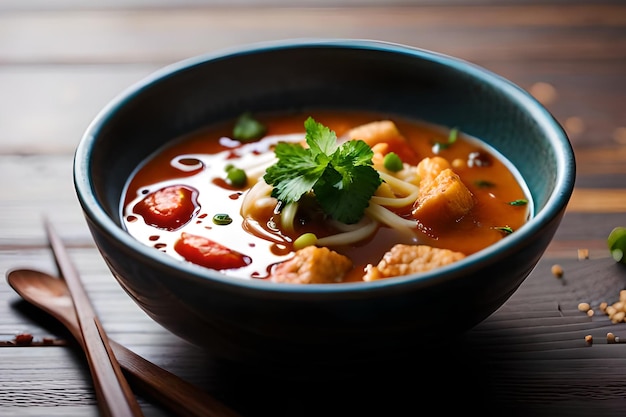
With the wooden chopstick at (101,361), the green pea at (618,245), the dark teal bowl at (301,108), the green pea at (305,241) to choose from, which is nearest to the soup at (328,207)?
the green pea at (305,241)

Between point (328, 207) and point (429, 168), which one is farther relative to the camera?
point (429, 168)

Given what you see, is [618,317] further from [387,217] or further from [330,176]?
[330,176]

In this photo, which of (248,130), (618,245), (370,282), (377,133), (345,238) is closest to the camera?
(370,282)

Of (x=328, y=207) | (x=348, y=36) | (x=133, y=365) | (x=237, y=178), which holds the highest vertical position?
(x=348, y=36)

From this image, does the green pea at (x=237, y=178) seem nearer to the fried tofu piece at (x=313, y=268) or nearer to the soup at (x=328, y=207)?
the soup at (x=328, y=207)

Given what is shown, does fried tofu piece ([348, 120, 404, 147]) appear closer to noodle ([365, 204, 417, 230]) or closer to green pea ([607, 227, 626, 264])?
noodle ([365, 204, 417, 230])

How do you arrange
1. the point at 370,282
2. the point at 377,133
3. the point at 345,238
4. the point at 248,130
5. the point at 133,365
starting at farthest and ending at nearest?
the point at 248,130, the point at 377,133, the point at 345,238, the point at 133,365, the point at 370,282

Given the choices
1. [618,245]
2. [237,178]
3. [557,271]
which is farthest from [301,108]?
[618,245]
